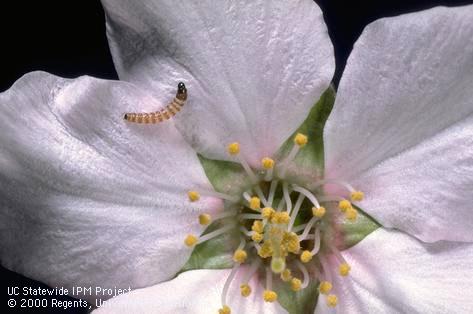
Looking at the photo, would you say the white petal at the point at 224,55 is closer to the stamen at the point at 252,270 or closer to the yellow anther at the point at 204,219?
the yellow anther at the point at 204,219

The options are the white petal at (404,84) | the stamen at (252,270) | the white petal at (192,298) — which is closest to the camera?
the white petal at (404,84)

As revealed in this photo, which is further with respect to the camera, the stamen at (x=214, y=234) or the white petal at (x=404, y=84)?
the stamen at (x=214, y=234)

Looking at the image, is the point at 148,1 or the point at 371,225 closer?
the point at 148,1

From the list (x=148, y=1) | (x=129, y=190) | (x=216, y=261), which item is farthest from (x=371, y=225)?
(x=148, y=1)

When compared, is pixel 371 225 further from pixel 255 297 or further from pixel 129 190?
pixel 129 190

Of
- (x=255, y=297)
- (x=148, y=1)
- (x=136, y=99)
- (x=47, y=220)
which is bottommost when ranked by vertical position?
(x=255, y=297)

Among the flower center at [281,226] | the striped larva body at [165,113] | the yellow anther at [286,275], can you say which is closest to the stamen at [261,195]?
the flower center at [281,226]
